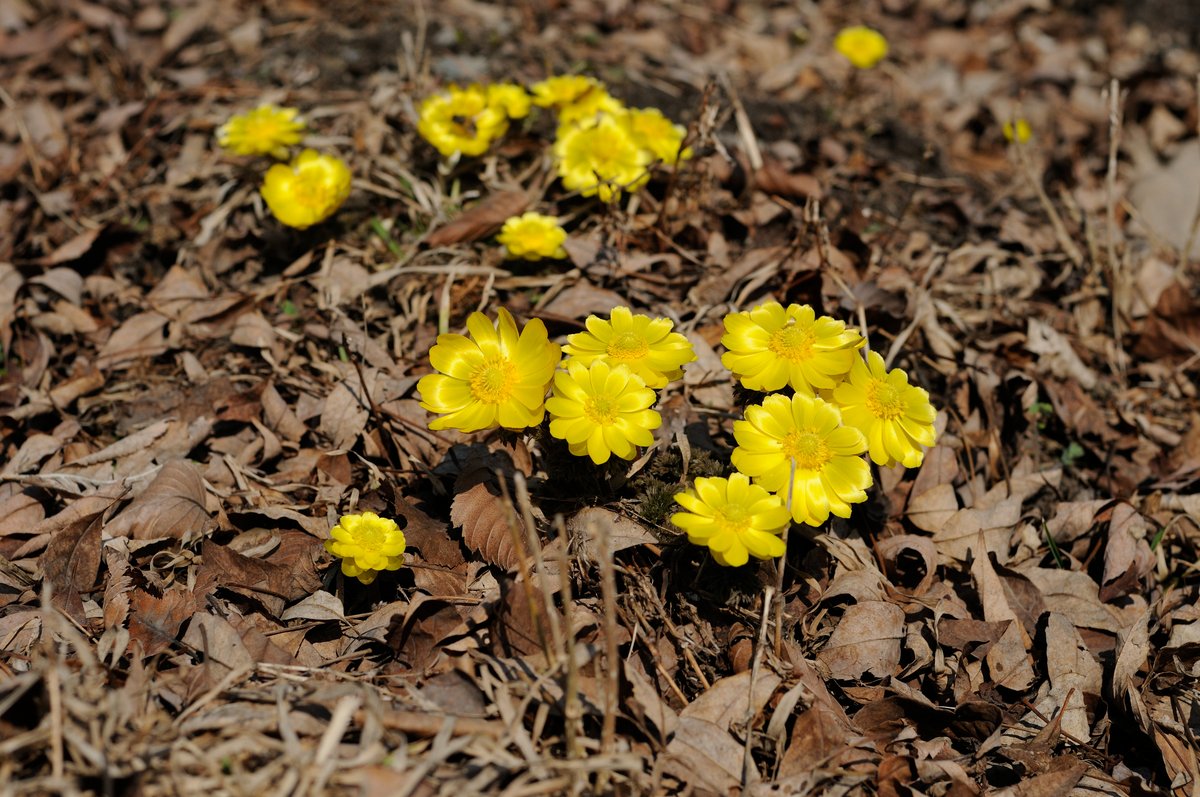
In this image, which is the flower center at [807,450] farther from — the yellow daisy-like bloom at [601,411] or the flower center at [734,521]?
the yellow daisy-like bloom at [601,411]

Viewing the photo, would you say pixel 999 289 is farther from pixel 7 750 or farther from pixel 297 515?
pixel 7 750

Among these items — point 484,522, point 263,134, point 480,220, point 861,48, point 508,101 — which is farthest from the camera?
point 861,48

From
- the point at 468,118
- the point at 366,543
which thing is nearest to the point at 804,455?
the point at 366,543

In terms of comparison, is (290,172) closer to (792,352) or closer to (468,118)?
(468,118)

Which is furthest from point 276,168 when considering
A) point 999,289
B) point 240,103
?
point 999,289

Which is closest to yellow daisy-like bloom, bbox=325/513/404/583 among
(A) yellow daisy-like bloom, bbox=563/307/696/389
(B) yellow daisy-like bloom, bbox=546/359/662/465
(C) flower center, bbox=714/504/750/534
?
(B) yellow daisy-like bloom, bbox=546/359/662/465

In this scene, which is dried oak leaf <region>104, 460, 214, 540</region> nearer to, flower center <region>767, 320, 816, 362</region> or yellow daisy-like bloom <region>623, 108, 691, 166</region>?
flower center <region>767, 320, 816, 362</region>

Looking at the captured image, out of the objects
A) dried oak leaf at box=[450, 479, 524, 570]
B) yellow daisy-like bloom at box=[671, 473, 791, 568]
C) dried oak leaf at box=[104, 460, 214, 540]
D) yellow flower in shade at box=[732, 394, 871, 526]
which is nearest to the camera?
yellow daisy-like bloom at box=[671, 473, 791, 568]
